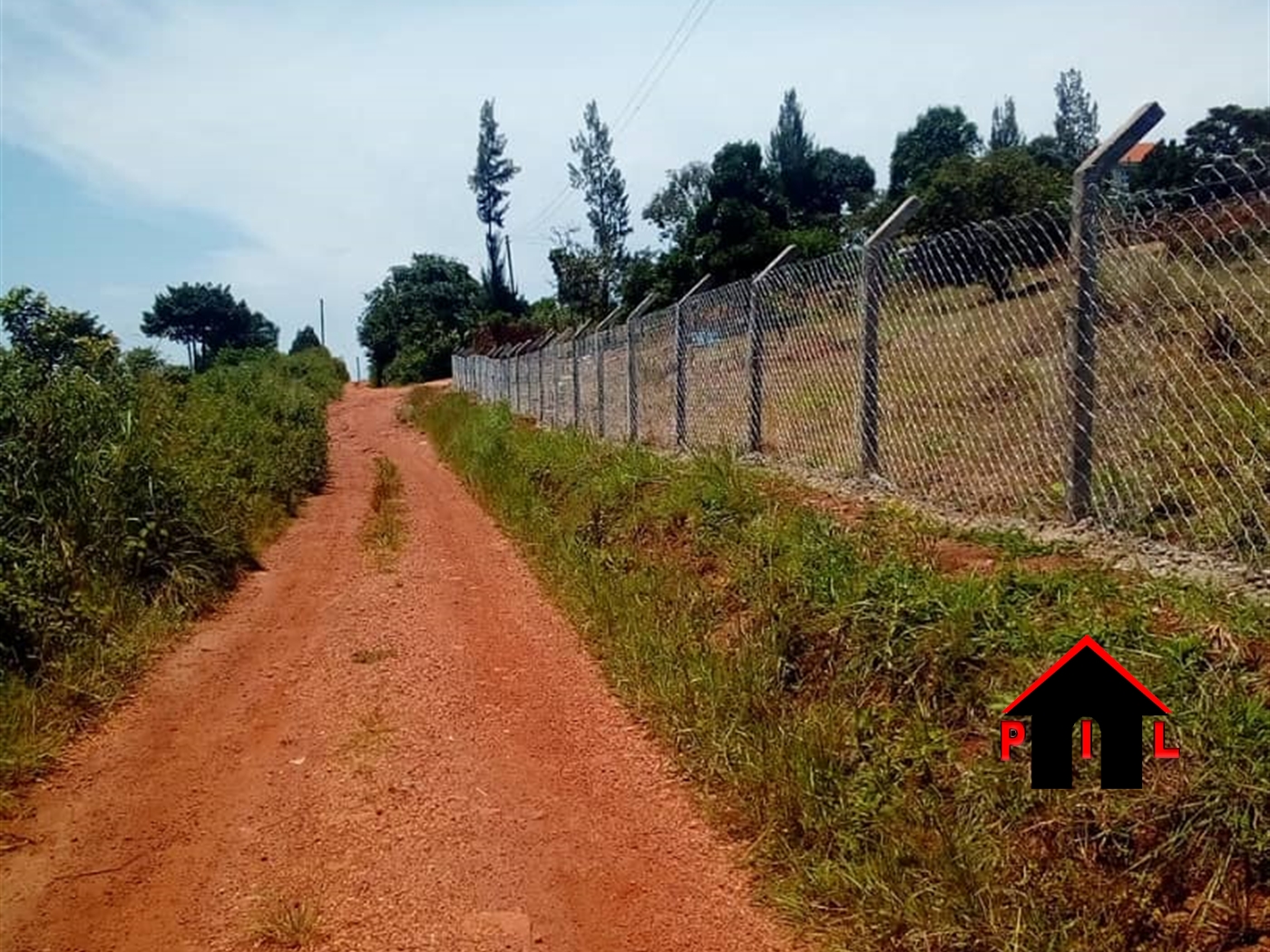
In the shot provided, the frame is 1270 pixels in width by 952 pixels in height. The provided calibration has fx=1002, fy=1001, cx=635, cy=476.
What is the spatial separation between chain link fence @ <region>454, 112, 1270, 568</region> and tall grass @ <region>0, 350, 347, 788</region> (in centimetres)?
413

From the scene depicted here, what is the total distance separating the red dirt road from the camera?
3.00m

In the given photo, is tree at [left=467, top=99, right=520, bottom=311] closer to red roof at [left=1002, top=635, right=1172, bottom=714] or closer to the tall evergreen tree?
the tall evergreen tree

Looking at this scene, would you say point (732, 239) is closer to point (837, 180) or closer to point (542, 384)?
point (542, 384)

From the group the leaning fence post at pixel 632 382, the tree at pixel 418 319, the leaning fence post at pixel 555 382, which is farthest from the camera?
the tree at pixel 418 319

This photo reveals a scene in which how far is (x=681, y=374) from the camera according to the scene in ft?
28.1

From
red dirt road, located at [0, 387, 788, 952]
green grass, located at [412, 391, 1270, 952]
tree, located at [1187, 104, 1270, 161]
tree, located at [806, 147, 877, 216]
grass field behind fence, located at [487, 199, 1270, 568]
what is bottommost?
red dirt road, located at [0, 387, 788, 952]

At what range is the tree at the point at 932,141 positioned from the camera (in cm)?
4591

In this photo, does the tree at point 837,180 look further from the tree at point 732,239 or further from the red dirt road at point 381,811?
the red dirt road at point 381,811

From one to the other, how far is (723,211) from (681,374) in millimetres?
22346

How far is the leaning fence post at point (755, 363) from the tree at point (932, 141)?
40819mm

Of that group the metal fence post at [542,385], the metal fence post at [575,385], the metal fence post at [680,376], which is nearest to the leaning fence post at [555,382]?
the metal fence post at [542,385]

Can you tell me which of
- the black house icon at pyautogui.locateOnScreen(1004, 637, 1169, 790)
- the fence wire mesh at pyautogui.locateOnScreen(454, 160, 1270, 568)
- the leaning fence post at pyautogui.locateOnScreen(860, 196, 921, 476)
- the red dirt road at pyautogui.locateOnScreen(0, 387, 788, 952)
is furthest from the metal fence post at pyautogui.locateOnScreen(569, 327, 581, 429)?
the black house icon at pyautogui.locateOnScreen(1004, 637, 1169, 790)

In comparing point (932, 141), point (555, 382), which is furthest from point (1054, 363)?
point (932, 141)

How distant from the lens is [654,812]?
12.0 feet
